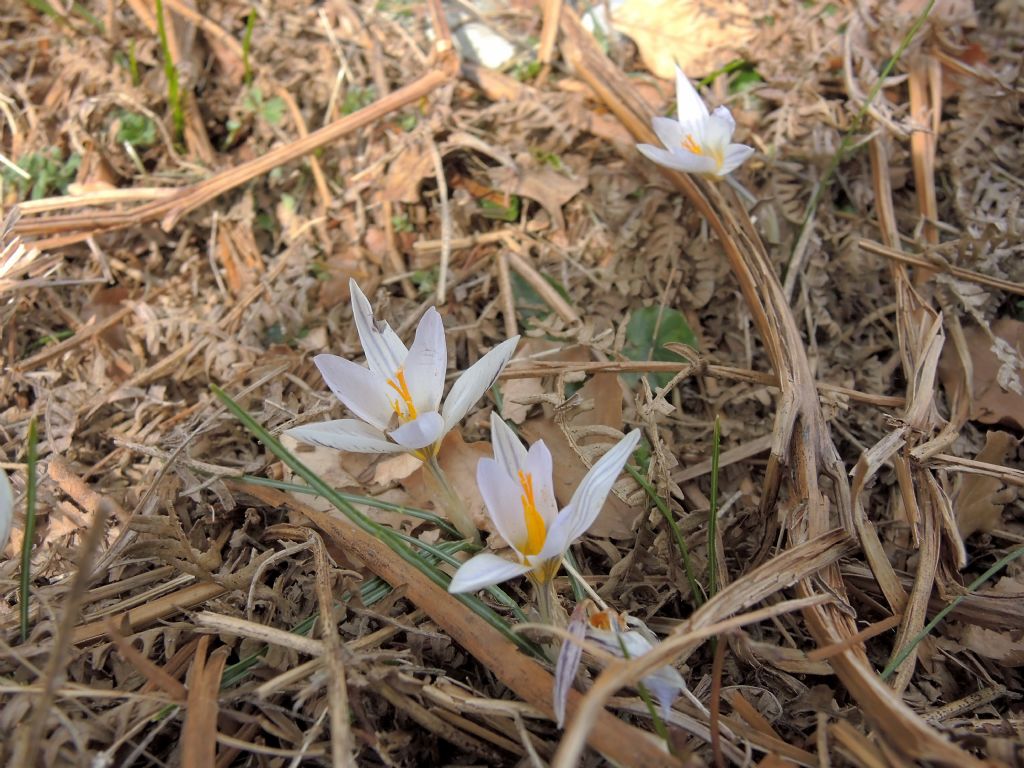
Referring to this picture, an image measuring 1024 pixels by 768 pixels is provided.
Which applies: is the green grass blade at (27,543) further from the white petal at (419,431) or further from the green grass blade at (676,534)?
the green grass blade at (676,534)

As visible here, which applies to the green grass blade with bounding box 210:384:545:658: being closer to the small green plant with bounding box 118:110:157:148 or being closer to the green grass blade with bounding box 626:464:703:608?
the green grass blade with bounding box 626:464:703:608

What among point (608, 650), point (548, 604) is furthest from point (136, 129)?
point (608, 650)

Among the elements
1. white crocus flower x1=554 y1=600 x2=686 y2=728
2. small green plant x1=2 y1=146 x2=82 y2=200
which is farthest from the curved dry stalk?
small green plant x1=2 y1=146 x2=82 y2=200

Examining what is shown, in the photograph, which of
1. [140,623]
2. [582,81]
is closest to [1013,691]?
[140,623]

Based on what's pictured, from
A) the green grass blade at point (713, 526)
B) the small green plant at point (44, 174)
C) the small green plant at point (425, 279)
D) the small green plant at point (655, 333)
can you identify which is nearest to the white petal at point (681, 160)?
the small green plant at point (655, 333)

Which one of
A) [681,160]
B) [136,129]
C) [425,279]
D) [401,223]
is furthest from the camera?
[136,129]

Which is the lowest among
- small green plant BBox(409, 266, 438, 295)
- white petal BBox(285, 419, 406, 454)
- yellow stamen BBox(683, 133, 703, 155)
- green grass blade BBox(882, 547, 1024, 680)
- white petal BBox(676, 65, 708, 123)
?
green grass blade BBox(882, 547, 1024, 680)

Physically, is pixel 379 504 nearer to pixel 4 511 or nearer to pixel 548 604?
pixel 548 604

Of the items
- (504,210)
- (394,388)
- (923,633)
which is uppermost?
(394,388)
